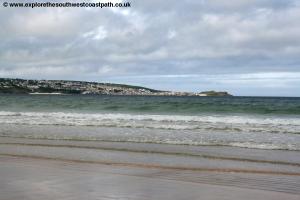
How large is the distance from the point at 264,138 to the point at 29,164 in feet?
33.2

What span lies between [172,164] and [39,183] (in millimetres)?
3941

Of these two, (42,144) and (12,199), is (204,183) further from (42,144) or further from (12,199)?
(42,144)

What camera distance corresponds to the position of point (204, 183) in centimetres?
823

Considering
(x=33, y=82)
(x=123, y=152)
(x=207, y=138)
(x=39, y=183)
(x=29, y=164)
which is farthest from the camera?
(x=33, y=82)

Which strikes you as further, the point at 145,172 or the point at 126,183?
the point at 145,172

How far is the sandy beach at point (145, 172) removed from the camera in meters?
7.23

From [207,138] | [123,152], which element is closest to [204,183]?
[123,152]

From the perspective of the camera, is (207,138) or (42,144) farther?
(207,138)

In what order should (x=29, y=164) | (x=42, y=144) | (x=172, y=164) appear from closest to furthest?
(x=29, y=164) → (x=172, y=164) → (x=42, y=144)

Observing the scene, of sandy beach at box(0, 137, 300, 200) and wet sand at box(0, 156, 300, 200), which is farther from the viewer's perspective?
sandy beach at box(0, 137, 300, 200)

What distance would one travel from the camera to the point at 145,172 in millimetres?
9547

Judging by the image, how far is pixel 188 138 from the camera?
17.7 meters

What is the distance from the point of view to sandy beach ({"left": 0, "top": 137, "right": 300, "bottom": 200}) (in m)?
7.23

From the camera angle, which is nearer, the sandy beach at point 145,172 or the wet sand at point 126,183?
the wet sand at point 126,183
